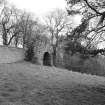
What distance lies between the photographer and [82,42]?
25.8 ft

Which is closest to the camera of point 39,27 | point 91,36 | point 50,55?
point 91,36

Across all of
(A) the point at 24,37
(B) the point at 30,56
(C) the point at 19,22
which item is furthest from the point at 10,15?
(B) the point at 30,56

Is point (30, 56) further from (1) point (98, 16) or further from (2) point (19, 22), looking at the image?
(1) point (98, 16)

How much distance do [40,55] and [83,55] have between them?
1504cm

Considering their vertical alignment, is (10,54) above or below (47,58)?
above

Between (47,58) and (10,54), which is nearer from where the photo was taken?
(10,54)

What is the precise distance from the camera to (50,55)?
24891mm

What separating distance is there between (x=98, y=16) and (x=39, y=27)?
26.5 meters

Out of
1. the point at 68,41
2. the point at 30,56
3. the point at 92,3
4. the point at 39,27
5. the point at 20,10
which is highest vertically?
the point at 20,10

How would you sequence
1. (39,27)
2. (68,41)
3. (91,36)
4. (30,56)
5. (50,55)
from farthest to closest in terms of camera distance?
(39,27) → (50,55) → (30,56) → (68,41) → (91,36)

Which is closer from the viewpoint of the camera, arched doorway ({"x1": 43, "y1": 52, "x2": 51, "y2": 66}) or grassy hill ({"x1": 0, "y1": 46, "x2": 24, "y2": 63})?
grassy hill ({"x1": 0, "y1": 46, "x2": 24, "y2": 63})

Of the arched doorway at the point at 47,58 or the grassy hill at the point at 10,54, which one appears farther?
the arched doorway at the point at 47,58

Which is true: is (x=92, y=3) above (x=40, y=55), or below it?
above

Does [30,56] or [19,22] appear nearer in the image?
[30,56]
